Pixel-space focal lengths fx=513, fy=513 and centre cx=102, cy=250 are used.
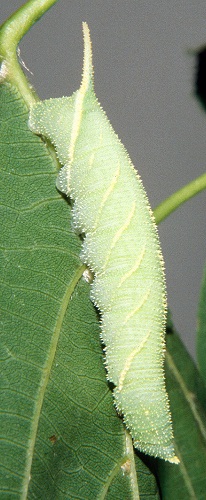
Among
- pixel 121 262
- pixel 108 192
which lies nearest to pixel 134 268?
pixel 121 262

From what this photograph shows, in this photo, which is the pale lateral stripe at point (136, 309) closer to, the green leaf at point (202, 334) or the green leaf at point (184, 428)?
the green leaf at point (184, 428)

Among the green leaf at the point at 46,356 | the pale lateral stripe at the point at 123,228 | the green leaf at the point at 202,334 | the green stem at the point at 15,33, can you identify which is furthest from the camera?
the green leaf at the point at 202,334

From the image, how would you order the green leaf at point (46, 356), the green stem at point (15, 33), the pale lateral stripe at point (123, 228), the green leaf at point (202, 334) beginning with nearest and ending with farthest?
the green stem at point (15, 33) → the green leaf at point (46, 356) → the pale lateral stripe at point (123, 228) → the green leaf at point (202, 334)

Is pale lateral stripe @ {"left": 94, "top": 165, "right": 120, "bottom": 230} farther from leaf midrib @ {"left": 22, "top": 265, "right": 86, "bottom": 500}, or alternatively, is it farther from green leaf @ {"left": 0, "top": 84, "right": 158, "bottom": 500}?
leaf midrib @ {"left": 22, "top": 265, "right": 86, "bottom": 500}

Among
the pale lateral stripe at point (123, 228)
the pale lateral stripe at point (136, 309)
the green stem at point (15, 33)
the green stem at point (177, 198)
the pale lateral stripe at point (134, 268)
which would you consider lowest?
the pale lateral stripe at point (136, 309)

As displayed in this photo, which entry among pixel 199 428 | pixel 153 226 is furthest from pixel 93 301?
pixel 199 428

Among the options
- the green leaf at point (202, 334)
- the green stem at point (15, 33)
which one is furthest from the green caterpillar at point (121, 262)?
the green leaf at point (202, 334)
